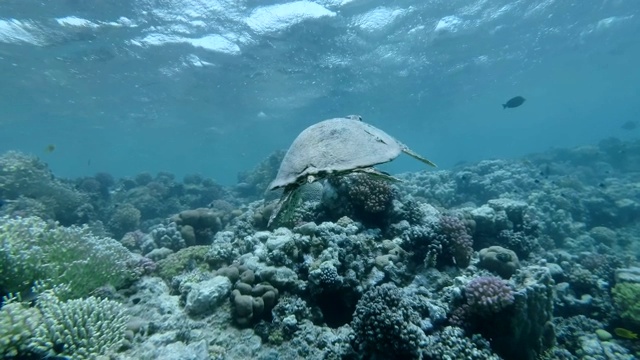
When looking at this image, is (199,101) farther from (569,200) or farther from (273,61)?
(569,200)

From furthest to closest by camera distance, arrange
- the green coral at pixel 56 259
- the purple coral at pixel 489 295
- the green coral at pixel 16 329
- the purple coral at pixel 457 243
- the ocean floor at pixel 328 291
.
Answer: the purple coral at pixel 457 243 < the purple coral at pixel 489 295 < the green coral at pixel 56 259 < the ocean floor at pixel 328 291 < the green coral at pixel 16 329

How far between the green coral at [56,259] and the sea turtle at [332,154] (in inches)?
143

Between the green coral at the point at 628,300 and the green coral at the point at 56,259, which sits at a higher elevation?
the green coral at the point at 628,300

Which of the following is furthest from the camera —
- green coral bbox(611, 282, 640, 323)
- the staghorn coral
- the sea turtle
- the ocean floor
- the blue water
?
the blue water

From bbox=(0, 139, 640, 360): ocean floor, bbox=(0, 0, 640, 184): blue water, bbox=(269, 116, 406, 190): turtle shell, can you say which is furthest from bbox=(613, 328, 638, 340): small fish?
bbox=(0, 0, 640, 184): blue water

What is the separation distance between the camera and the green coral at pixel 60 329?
141 inches

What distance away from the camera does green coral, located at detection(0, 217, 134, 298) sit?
4.58 metres

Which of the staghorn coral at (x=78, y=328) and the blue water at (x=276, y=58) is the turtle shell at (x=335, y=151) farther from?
the blue water at (x=276, y=58)

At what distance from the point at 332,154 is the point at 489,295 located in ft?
11.1

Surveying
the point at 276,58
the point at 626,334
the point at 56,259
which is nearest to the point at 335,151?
the point at 56,259

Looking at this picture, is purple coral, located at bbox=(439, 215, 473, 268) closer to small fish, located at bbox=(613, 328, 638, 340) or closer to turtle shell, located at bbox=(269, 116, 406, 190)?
small fish, located at bbox=(613, 328, 638, 340)

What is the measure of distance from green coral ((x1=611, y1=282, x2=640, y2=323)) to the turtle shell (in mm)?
6190

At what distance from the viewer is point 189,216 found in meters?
10.1

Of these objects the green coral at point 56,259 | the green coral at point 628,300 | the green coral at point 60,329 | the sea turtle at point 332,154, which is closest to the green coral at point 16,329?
the green coral at point 60,329
